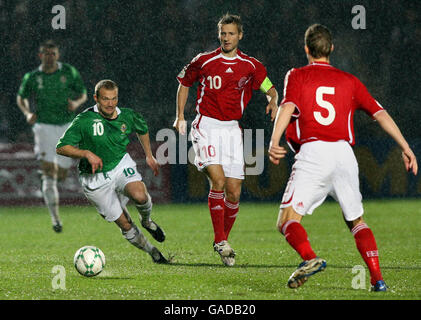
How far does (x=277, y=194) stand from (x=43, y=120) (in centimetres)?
557

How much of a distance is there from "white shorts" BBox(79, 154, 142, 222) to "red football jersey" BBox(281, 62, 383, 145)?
2.41 meters

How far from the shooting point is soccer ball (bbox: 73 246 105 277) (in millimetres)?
6746

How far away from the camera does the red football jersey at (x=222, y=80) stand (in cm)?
792

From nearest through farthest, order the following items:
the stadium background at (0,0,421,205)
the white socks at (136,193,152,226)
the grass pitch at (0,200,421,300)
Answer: the grass pitch at (0,200,421,300) → the white socks at (136,193,152,226) → the stadium background at (0,0,421,205)

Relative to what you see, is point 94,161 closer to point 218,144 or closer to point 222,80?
point 218,144

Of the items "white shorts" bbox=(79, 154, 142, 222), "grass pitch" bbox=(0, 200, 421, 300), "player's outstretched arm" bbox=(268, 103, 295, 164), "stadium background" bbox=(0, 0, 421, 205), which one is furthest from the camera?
"stadium background" bbox=(0, 0, 421, 205)

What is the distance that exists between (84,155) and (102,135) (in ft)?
1.95

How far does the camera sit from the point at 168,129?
17656mm

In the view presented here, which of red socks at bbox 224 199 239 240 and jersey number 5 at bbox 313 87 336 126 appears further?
red socks at bbox 224 199 239 240

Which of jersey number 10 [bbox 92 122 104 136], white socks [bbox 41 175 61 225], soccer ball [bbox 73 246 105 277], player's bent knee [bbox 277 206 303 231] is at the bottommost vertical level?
white socks [bbox 41 175 61 225]

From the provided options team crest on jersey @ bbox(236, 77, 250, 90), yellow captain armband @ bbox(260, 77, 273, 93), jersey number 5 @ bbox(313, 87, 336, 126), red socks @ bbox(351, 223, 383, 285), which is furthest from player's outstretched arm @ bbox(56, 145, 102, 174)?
red socks @ bbox(351, 223, 383, 285)

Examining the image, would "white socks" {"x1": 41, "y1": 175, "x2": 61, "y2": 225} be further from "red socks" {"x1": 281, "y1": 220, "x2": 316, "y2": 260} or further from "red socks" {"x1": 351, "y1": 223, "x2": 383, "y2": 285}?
"red socks" {"x1": 351, "y1": 223, "x2": 383, "y2": 285}

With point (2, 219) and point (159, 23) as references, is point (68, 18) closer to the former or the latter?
point (159, 23)

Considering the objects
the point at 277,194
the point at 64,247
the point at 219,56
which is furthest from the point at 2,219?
the point at 219,56
